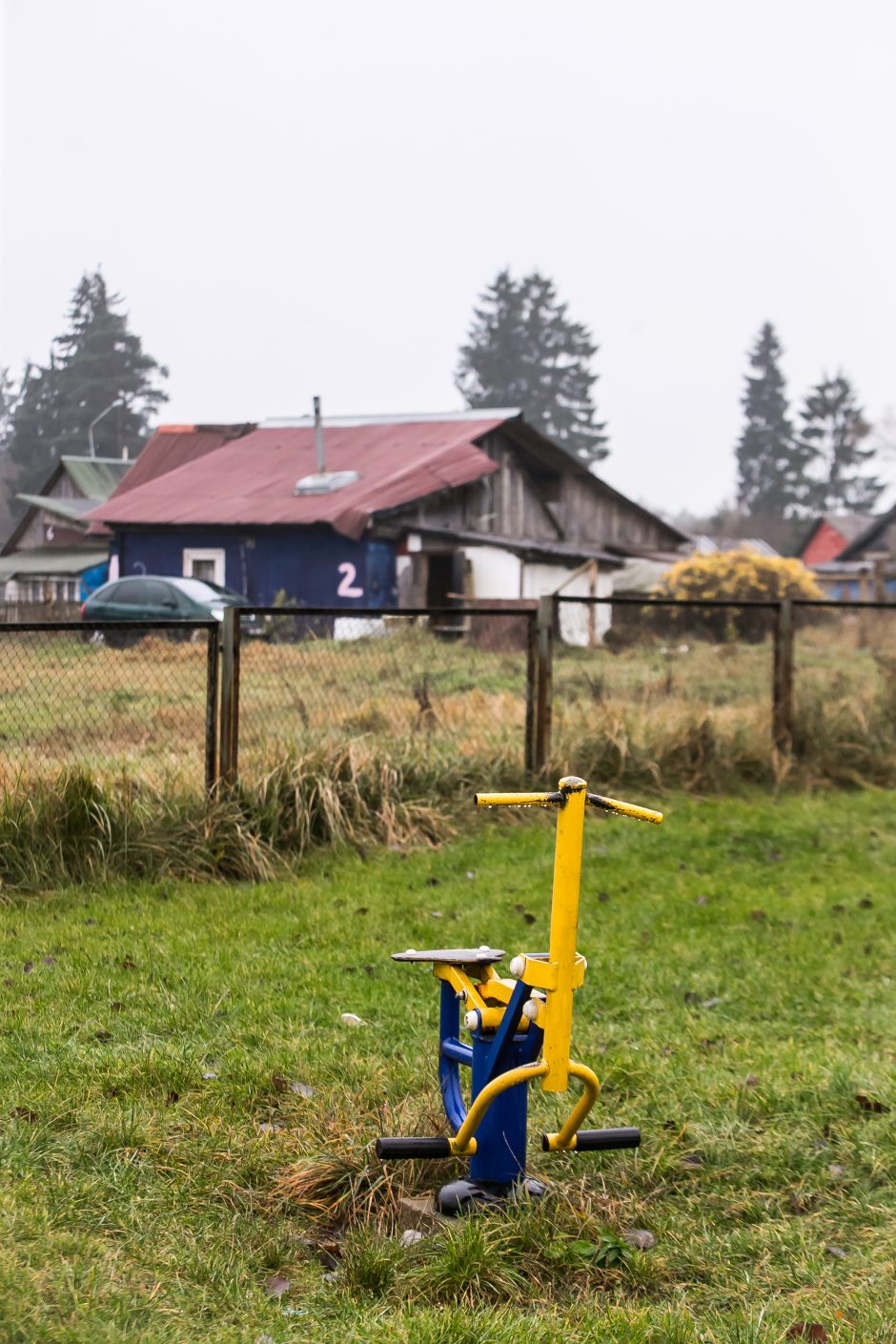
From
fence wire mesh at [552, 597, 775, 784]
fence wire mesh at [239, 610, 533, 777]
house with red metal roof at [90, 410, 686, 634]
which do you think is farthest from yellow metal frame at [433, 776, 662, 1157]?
house with red metal roof at [90, 410, 686, 634]

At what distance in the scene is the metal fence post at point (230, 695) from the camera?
7457 millimetres

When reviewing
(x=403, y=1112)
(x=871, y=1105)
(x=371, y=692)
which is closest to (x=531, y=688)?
(x=371, y=692)

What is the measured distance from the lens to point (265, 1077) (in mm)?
4199

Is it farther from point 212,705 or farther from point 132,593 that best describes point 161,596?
point 212,705

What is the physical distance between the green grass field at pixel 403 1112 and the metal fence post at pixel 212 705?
806 mm

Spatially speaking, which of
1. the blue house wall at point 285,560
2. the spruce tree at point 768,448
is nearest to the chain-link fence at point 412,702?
the blue house wall at point 285,560

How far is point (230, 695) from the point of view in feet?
24.7

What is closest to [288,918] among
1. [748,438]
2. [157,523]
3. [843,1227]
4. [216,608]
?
[843,1227]

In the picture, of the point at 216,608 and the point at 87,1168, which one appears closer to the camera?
the point at 87,1168

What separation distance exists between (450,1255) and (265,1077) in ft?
4.22

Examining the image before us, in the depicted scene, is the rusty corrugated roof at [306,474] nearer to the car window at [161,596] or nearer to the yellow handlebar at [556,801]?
the car window at [161,596]

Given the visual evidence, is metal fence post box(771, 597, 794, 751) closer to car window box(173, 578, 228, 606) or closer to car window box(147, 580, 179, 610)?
car window box(147, 580, 179, 610)

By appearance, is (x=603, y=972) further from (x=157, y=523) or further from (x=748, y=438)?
(x=748, y=438)

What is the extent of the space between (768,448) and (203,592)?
6830 cm
